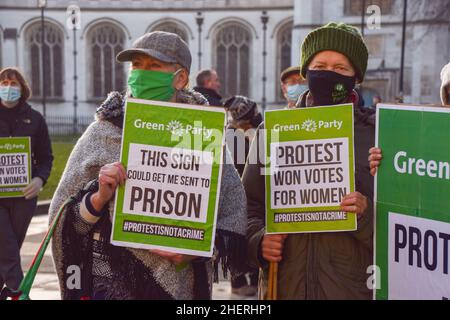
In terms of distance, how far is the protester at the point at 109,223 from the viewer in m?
2.74

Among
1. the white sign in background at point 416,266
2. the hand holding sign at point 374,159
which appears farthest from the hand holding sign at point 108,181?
the white sign in background at point 416,266

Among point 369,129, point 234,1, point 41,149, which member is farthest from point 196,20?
point 369,129

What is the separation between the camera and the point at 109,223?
281cm

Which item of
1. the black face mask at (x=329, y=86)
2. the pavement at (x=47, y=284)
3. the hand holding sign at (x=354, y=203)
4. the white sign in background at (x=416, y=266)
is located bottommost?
the pavement at (x=47, y=284)

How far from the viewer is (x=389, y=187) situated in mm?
2775

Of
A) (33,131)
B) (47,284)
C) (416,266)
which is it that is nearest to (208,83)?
(33,131)

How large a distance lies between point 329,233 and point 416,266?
36 centimetres

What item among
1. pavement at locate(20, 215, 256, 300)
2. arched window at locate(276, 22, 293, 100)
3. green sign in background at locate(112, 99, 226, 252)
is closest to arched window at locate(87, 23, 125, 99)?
arched window at locate(276, 22, 293, 100)

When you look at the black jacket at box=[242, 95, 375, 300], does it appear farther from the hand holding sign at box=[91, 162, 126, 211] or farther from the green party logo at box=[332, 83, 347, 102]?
the hand holding sign at box=[91, 162, 126, 211]

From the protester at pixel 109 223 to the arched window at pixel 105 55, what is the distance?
32671 millimetres

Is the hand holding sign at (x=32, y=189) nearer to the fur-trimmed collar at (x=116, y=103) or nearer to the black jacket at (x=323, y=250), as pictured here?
the fur-trimmed collar at (x=116, y=103)

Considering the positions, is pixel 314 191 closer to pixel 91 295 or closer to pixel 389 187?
pixel 389 187

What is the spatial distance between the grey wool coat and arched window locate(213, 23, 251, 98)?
105 feet

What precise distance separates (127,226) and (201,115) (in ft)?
1.73
